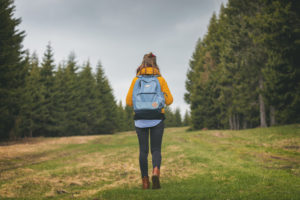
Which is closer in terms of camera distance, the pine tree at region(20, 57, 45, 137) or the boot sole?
the boot sole

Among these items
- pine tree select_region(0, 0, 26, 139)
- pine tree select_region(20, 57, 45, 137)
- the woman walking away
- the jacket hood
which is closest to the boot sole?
the woman walking away

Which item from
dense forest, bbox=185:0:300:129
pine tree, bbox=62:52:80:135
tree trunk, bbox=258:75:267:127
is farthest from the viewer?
pine tree, bbox=62:52:80:135

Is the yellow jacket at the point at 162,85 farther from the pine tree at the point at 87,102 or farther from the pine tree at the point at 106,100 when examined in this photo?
the pine tree at the point at 106,100

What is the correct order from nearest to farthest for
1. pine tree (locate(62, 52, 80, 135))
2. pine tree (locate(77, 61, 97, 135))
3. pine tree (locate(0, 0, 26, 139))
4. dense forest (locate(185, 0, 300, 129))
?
dense forest (locate(185, 0, 300, 129)) → pine tree (locate(0, 0, 26, 139)) → pine tree (locate(62, 52, 80, 135)) → pine tree (locate(77, 61, 97, 135))

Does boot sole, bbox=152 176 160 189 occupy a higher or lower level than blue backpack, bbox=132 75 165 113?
lower

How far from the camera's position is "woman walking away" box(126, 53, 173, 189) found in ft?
13.0

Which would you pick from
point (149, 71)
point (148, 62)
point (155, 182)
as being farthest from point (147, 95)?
point (155, 182)

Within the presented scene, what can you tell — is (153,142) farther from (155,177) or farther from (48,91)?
(48,91)

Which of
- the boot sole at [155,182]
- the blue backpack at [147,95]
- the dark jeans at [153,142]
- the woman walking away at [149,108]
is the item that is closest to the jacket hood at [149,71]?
the woman walking away at [149,108]

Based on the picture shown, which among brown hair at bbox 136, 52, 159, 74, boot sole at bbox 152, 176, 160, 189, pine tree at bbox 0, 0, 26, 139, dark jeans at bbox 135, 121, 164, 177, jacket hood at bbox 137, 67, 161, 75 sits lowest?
boot sole at bbox 152, 176, 160, 189

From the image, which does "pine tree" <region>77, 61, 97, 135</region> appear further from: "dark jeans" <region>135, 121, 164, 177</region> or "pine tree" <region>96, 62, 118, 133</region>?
"dark jeans" <region>135, 121, 164, 177</region>

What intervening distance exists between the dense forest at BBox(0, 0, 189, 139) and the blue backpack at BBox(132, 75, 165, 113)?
18.7 meters

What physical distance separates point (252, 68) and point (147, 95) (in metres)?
22.7

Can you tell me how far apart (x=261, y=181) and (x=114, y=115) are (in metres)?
45.9
